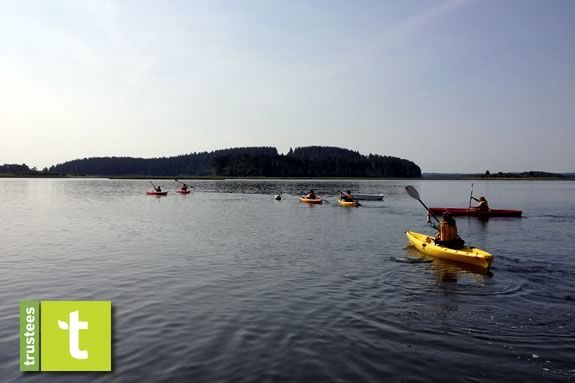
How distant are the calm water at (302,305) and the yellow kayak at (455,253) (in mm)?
528

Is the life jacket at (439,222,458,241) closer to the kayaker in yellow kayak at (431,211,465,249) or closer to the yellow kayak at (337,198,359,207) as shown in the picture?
the kayaker in yellow kayak at (431,211,465,249)

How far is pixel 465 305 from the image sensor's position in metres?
13.5

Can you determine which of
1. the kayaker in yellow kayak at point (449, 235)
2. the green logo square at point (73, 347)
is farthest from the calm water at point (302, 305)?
the kayaker in yellow kayak at point (449, 235)

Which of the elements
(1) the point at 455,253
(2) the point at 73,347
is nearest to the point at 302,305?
(2) the point at 73,347

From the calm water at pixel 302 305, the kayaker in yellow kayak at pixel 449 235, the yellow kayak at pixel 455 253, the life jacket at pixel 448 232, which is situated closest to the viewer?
the calm water at pixel 302 305

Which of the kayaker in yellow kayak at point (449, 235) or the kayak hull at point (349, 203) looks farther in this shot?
the kayak hull at point (349, 203)

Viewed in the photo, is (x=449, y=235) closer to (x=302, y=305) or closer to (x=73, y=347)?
(x=302, y=305)

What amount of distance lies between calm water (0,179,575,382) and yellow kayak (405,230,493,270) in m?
0.53

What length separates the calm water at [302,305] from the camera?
29.2 ft

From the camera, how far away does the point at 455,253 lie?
764 inches

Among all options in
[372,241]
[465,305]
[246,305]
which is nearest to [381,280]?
[465,305]

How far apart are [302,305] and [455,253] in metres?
9.45

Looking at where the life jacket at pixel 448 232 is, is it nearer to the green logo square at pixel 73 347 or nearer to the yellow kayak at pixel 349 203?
the green logo square at pixel 73 347

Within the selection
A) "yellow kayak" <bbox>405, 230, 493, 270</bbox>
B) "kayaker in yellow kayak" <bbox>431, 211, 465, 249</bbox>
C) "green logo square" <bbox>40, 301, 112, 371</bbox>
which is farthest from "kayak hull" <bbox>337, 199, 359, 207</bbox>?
"green logo square" <bbox>40, 301, 112, 371</bbox>
